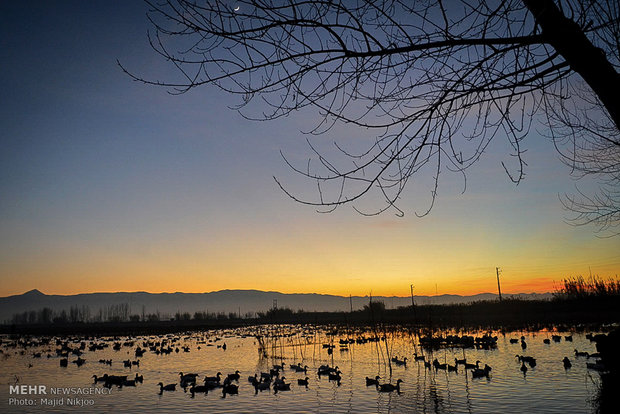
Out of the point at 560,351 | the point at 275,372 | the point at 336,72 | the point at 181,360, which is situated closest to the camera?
the point at 336,72

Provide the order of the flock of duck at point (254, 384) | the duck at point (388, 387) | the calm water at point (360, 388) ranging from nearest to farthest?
the calm water at point (360, 388) < the duck at point (388, 387) < the flock of duck at point (254, 384)

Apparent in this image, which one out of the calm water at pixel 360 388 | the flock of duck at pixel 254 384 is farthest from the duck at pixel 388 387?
the calm water at pixel 360 388

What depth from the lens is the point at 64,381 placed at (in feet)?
48.5

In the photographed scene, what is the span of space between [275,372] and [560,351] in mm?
12097

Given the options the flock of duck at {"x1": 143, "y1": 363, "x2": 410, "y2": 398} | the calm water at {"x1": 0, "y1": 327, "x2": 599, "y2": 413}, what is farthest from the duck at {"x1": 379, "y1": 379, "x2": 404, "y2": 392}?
the calm water at {"x1": 0, "y1": 327, "x2": 599, "y2": 413}

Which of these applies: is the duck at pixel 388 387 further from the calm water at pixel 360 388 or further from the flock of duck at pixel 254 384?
the calm water at pixel 360 388

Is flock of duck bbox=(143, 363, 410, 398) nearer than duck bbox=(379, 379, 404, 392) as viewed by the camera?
No

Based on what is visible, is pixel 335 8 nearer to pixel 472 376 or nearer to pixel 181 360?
pixel 472 376

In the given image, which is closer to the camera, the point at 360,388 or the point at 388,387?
the point at 388,387

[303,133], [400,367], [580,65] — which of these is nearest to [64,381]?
[400,367]

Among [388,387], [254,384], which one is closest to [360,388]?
[388,387]

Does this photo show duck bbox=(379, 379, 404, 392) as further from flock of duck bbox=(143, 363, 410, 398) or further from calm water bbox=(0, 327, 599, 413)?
calm water bbox=(0, 327, 599, 413)

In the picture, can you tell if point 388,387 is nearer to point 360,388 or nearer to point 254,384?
point 360,388

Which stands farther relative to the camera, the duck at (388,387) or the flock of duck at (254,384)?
the flock of duck at (254,384)
